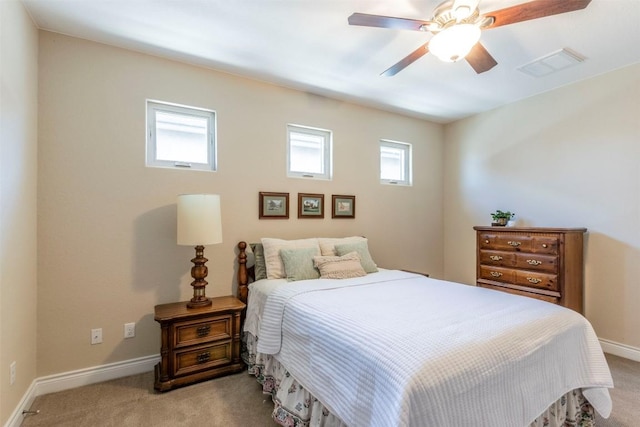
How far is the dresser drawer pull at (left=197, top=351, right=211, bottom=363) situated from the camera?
2350 millimetres

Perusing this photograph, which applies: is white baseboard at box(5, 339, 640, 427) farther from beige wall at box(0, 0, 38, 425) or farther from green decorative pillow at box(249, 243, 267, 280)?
green decorative pillow at box(249, 243, 267, 280)

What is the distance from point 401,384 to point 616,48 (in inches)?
123

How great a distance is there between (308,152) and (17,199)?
7.89 feet

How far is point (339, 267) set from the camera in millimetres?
2742

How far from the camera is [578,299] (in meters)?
2.91

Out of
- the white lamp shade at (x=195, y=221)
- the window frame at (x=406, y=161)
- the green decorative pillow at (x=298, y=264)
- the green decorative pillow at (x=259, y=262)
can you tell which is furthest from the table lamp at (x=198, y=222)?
the window frame at (x=406, y=161)

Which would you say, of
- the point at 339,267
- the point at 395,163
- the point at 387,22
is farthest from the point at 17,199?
the point at 395,163

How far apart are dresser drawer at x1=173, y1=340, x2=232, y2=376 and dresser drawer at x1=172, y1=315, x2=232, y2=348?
0.17ft

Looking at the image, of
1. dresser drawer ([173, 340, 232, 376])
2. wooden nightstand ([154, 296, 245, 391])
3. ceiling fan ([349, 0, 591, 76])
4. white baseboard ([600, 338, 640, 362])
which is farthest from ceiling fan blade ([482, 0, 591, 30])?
white baseboard ([600, 338, 640, 362])

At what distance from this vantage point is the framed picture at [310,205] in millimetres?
3316

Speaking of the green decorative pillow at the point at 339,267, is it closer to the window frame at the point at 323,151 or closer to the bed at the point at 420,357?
the bed at the point at 420,357

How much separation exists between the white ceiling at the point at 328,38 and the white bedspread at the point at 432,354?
6.12ft

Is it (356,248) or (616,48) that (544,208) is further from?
(356,248)

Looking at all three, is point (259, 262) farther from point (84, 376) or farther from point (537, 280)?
point (537, 280)
